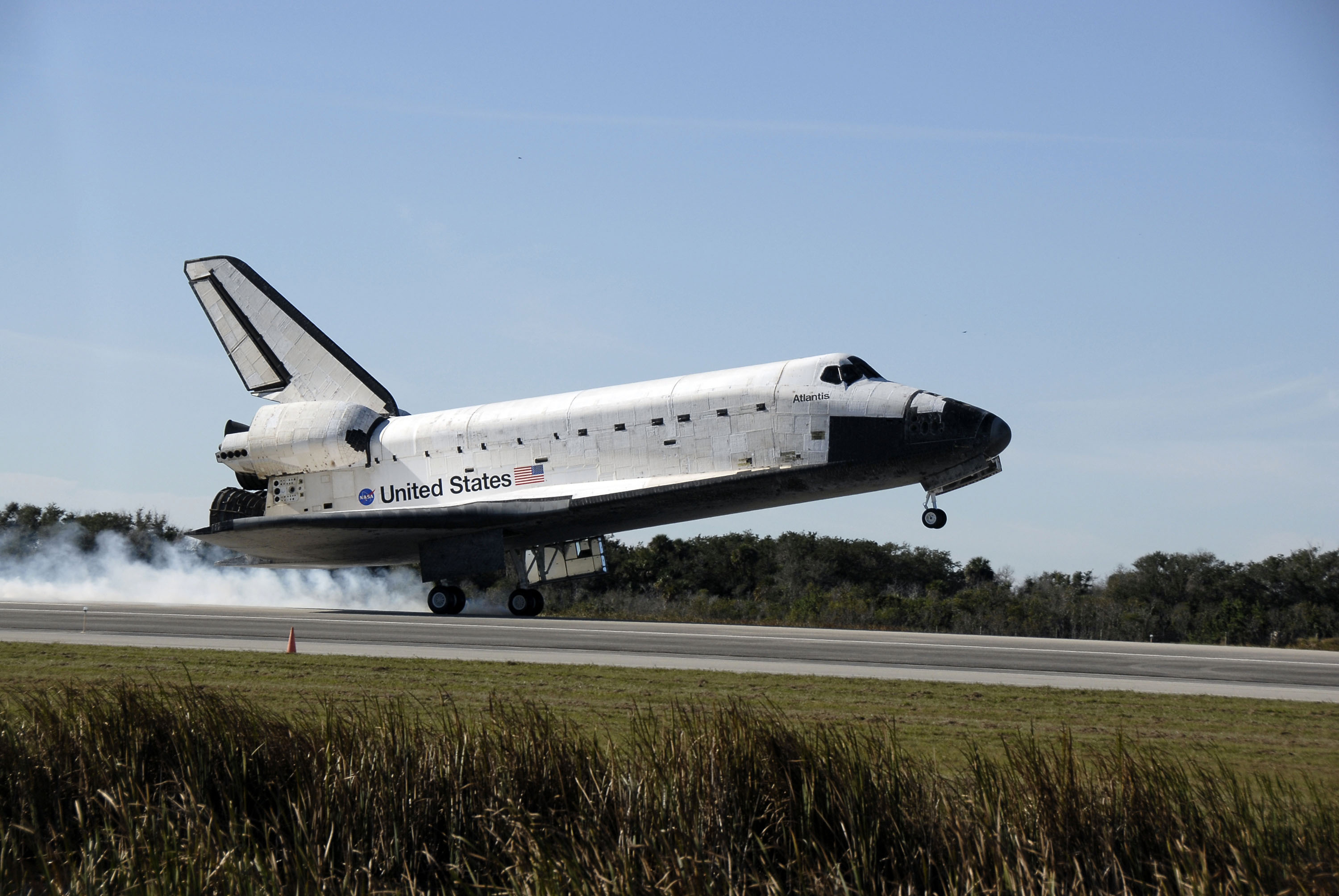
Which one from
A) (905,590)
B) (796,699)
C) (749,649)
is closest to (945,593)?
(905,590)

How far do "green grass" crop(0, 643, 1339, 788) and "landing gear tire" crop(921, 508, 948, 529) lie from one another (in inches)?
291

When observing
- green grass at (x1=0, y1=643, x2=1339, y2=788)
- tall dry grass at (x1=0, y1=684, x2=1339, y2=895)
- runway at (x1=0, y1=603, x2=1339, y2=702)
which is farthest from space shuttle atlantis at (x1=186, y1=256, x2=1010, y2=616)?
tall dry grass at (x1=0, y1=684, x2=1339, y2=895)

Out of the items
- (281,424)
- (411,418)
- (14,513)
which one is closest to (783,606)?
(411,418)

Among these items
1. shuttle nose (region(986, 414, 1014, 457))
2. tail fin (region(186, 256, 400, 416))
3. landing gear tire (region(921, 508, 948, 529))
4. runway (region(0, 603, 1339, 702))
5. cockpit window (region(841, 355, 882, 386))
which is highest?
tail fin (region(186, 256, 400, 416))

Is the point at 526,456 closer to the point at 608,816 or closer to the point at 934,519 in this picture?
the point at 934,519

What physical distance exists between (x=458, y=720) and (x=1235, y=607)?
2844 cm

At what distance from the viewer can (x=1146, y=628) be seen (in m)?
27.0

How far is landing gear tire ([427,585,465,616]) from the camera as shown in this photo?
20812 mm

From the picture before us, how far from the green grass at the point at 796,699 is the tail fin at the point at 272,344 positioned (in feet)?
41.9

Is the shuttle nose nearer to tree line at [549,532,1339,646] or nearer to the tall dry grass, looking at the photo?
tree line at [549,532,1339,646]

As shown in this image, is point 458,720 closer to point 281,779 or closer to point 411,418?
point 281,779

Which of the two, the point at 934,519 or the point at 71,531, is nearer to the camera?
the point at 934,519

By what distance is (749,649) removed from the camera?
1335 cm

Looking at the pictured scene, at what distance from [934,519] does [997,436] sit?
1596 millimetres
